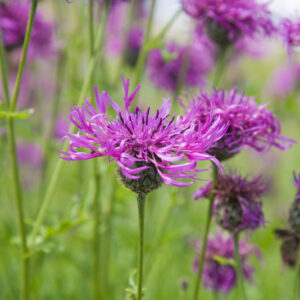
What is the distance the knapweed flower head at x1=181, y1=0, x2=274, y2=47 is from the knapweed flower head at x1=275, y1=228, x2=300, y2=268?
1.19 meters

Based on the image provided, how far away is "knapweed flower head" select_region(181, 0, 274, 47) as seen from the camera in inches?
106

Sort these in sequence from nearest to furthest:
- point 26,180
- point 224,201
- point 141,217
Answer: point 141,217 < point 224,201 < point 26,180

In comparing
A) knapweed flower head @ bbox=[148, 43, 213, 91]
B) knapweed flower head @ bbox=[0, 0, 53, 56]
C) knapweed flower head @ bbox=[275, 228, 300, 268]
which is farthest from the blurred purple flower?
knapweed flower head @ bbox=[275, 228, 300, 268]

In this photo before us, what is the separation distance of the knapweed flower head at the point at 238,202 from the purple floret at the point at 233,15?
1.05 meters

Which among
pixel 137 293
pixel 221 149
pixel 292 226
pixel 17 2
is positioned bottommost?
pixel 137 293

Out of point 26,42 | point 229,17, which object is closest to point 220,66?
point 229,17

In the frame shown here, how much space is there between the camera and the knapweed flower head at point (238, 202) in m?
2.01

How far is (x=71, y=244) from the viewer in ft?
16.0

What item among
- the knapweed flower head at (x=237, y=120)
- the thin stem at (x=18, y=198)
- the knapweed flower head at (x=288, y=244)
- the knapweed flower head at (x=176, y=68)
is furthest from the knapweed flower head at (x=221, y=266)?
the knapweed flower head at (x=176, y=68)

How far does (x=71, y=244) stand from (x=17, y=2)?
2567mm

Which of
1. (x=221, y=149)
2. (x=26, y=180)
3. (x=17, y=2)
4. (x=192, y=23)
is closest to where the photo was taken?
(x=221, y=149)

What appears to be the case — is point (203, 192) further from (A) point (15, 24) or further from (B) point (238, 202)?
(A) point (15, 24)

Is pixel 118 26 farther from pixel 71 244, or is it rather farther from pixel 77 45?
pixel 71 244

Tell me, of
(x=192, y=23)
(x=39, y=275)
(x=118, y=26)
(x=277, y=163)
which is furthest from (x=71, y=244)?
(x=277, y=163)
